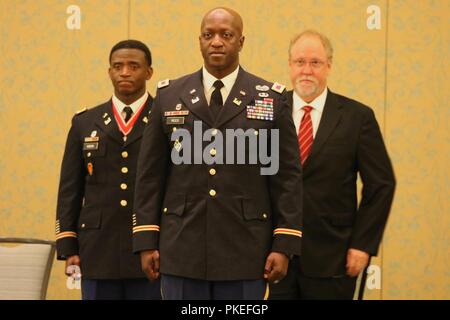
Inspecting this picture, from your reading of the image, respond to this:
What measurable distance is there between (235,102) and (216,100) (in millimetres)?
72

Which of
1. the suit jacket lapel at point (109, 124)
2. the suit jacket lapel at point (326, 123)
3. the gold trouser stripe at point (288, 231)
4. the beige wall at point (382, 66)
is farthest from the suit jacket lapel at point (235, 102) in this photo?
the beige wall at point (382, 66)

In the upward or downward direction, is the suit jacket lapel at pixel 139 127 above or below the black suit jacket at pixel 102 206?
above

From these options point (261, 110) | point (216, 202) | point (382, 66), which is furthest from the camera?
point (382, 66)

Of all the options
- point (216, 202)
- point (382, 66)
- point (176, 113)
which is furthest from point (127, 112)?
point (382, 66)

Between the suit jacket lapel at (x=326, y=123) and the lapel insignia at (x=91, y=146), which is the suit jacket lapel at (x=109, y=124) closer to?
Answer: the lapel insignia at (x=91, y=146)

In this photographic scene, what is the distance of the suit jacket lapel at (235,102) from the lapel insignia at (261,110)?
3 centimetres

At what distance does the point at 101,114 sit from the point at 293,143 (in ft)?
3.70

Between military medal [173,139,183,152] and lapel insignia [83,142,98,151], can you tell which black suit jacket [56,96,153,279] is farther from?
military medal [173,139,183,152]

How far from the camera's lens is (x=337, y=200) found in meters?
3.47

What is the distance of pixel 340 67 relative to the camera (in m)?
4.98

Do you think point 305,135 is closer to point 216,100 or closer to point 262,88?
point 262,88

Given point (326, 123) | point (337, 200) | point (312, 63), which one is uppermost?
point (312, 63)

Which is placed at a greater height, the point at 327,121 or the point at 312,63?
the point at 312,63

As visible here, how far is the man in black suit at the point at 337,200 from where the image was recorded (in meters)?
3.42
